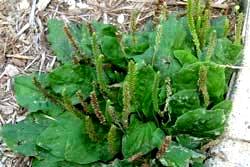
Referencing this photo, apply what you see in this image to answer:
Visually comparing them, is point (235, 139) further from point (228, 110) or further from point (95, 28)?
point (95, 28)

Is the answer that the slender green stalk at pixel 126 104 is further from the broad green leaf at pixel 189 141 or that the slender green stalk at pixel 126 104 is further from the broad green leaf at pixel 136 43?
the broad green leaf at pixel 136 43

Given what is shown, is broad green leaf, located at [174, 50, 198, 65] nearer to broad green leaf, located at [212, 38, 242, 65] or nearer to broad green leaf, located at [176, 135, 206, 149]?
broad green leaf, located at [212, 38, 242, 65]

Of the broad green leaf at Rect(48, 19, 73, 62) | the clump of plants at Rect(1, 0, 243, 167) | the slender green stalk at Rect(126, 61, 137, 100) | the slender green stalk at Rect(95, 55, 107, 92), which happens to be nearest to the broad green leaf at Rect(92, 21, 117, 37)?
the clump of plants at Rect(1, 0, 243, 167)

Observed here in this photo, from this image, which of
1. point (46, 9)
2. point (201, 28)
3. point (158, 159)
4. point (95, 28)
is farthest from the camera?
point (46, 9)

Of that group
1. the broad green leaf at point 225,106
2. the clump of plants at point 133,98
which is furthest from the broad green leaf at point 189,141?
the broad green leaf at point 225,106

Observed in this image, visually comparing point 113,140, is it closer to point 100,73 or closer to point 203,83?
point 100,73

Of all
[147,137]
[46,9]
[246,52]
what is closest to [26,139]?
[147,137]
